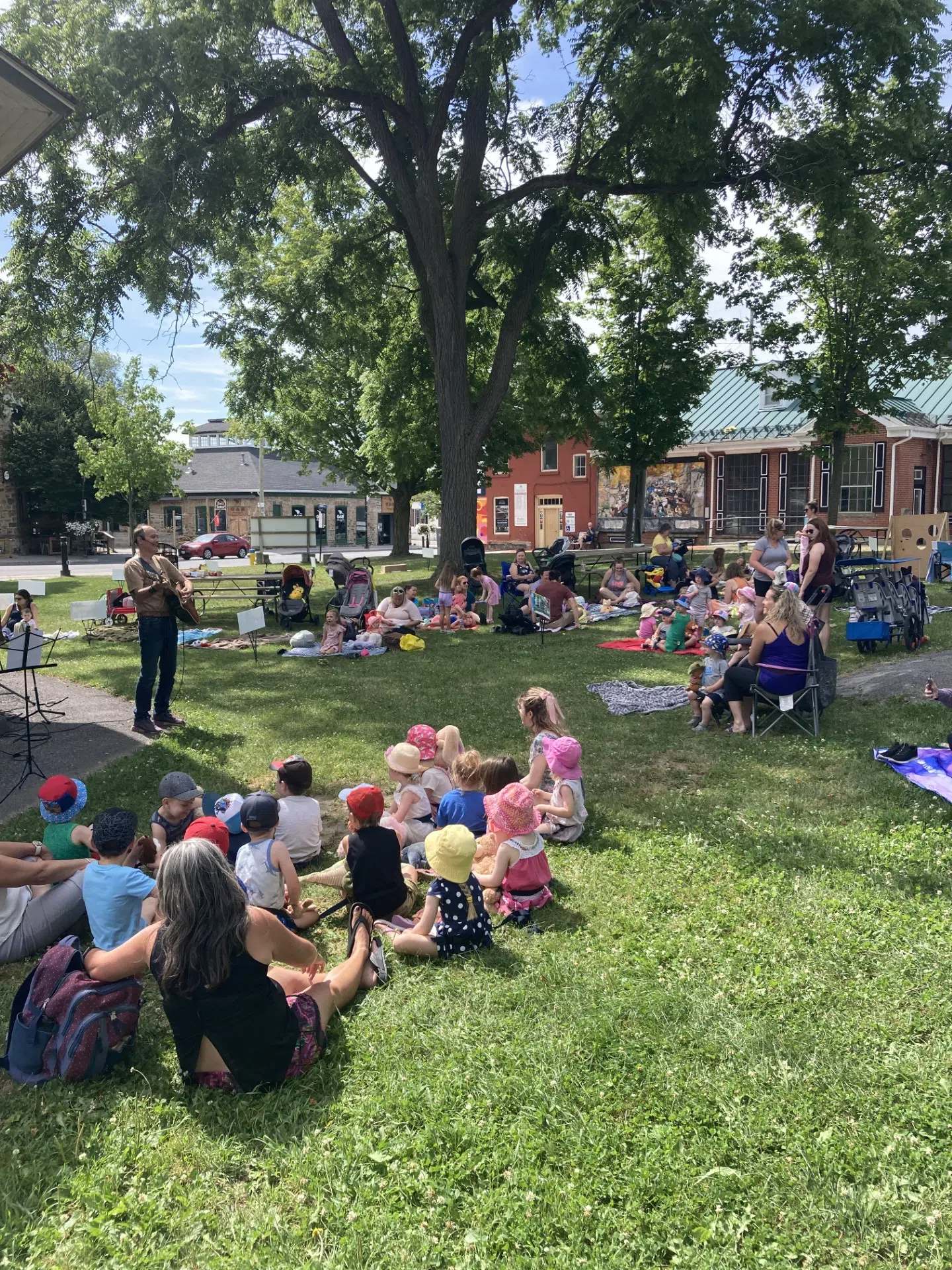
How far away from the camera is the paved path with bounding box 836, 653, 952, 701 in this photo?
9773 mm

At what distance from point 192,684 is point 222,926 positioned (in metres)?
9.10

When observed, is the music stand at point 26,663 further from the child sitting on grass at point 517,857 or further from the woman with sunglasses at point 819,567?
the woman with sunglasses at point 819,567

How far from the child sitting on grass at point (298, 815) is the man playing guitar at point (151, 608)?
3644 millimetres

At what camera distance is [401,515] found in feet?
120

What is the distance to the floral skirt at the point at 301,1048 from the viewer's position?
3627 millimetres

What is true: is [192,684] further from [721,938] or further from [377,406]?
[377,406]

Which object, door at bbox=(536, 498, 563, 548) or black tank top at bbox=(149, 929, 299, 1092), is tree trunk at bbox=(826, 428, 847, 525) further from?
black tank top at bbox=(149, 929, 299, 1092)

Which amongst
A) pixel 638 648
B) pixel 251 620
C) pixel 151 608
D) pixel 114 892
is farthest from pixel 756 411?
pixel 114 892

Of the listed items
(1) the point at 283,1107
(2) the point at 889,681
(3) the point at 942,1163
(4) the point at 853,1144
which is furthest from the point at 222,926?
(2) the point at 889,681

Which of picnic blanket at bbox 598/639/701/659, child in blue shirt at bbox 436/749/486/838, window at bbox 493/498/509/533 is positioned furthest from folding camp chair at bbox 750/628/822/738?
window at bbox 493/498/509/533

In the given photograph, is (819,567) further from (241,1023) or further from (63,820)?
(241,1023)

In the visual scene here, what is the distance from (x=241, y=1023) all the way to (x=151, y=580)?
6257 mm

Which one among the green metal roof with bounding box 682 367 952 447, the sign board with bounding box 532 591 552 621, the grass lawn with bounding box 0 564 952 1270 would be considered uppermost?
the green metal roof with bounding box 682 367 952 447

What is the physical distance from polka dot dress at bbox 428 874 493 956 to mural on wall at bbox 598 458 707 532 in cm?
3769
